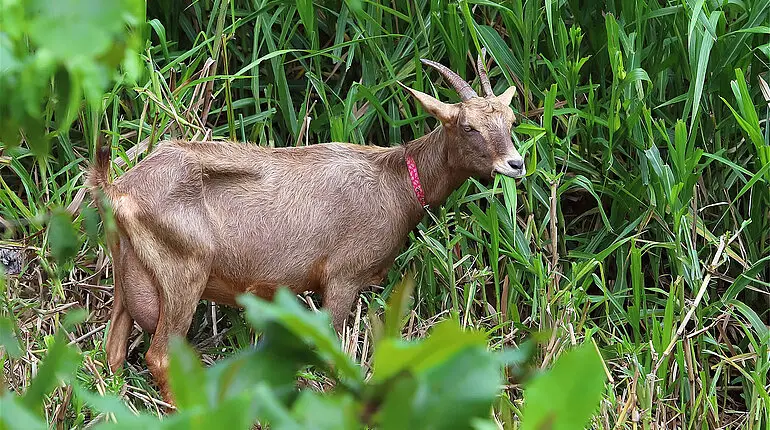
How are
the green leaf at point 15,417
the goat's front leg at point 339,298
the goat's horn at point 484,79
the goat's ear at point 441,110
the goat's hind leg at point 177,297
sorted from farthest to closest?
the goat's horn at point 484,79
the goat's front leg at point 339,298
the goat's ear at point 441,110
the goat's hind leg at point 177,297
the green leaf at point 15,417

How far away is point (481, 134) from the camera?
383 cm

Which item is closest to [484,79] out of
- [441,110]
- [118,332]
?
[441,110]

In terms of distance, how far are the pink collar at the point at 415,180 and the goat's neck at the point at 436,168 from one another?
1 centimetres

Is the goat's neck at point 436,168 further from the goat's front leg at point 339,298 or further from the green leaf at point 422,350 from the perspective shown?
the green leaf at point 422,350

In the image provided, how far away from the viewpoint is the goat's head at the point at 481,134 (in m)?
3.80

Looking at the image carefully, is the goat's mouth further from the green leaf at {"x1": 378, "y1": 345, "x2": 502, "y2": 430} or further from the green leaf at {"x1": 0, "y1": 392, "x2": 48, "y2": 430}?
the green leaf at {"x1": 0, "y1": 392, "x2": 48, "y2": 430}

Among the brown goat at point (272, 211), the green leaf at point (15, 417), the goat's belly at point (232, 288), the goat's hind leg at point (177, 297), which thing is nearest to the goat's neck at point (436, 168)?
the brown goat at point (272, 211)

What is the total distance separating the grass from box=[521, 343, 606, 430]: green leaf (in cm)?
316

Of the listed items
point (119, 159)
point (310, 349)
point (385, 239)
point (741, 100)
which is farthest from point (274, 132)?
point (310, 349)

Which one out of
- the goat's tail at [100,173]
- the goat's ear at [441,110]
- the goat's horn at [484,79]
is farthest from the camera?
the goat's horn at [484,79]

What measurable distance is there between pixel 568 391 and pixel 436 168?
129 inches

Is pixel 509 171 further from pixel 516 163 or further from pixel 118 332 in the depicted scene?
pixel 118 332

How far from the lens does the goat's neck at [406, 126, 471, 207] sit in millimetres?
4016

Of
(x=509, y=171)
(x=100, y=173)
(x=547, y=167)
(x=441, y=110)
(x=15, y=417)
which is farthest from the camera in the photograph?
(x=547, y=167)
